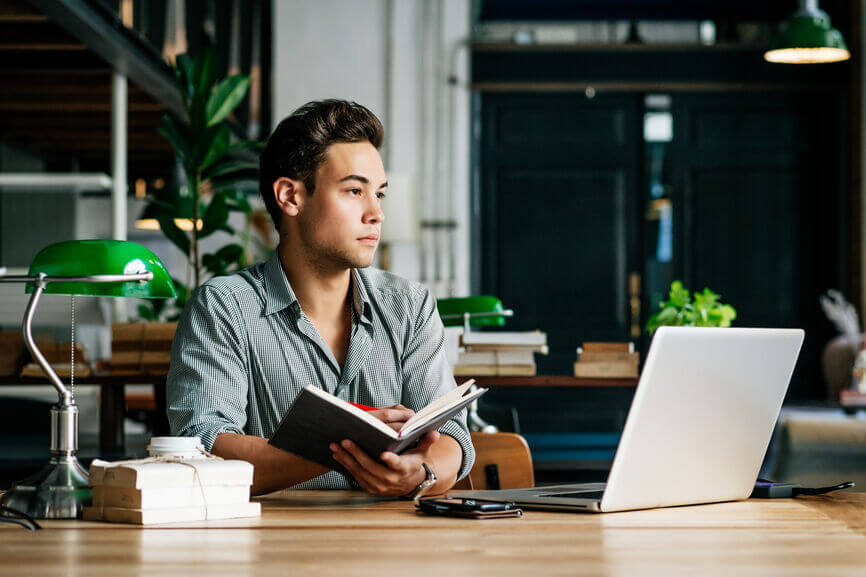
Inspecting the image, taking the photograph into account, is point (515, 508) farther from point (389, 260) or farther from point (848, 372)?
point (389, 260)

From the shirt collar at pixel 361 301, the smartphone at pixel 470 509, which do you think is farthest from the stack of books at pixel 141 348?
the smartphone at pixel 470 509

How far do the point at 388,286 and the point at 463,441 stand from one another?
1.29 feet

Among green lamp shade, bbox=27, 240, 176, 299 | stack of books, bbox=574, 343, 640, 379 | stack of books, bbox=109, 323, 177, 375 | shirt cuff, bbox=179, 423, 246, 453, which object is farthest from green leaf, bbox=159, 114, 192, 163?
shirt cuff, bbox=179, 423, 246, 453

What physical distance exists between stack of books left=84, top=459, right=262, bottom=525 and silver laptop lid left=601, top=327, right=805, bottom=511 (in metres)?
0.50

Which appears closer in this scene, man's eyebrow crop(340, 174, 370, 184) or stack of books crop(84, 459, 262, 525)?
stack of books crop(84, 459, 262, 525)

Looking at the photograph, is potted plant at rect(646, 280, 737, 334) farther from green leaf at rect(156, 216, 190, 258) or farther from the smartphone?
the smartphone

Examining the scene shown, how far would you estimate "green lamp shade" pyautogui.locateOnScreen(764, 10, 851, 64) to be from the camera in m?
5.36

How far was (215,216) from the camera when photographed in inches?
165

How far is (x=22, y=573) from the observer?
111 cm

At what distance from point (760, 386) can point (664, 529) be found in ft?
1.02

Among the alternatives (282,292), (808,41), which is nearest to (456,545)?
(282,292)

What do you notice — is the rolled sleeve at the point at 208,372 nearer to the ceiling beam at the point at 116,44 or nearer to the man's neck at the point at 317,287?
the man's neck at the point at 317,287

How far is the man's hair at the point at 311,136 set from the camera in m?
2.16

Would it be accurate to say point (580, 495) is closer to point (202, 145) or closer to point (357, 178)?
point (357, 178)
